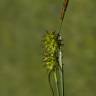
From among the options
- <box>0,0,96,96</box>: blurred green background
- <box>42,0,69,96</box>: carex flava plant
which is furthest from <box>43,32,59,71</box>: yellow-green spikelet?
<box>0,0,96,96</box>: blurred green background

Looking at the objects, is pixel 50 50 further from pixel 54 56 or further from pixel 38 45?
pixel 38 45

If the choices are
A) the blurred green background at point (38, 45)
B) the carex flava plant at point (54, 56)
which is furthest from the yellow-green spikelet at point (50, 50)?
the blurred green background at point (38, 45)

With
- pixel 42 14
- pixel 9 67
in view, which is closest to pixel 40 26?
pixel 42 14

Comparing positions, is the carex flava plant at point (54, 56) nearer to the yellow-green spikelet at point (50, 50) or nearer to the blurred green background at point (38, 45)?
the yellow-green spikelet at point (50, 50)

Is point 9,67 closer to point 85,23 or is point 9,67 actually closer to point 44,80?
point 44,80

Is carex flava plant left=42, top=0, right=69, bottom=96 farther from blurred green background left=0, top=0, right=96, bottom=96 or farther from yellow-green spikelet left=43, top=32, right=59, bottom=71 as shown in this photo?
blurred green background left=0, top=0, right=96, bottom=96

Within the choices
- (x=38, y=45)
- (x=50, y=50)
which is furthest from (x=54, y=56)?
(x=38, y=45)
